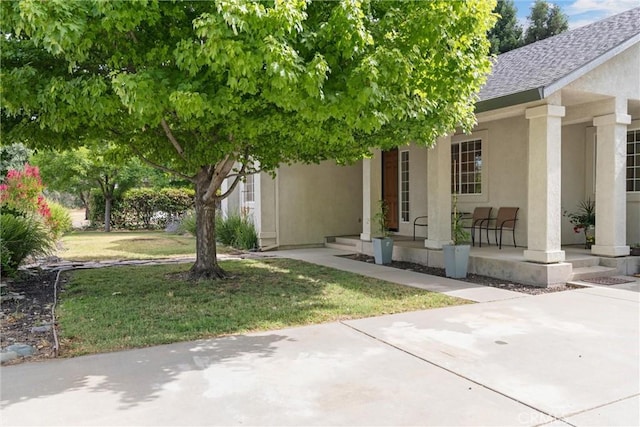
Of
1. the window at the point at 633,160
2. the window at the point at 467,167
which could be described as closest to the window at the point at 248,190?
the window at the point at 467,167

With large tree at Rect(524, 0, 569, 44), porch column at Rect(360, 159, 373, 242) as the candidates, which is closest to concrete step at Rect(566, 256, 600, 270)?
porch column at Rect(360, 159, 373, 242)

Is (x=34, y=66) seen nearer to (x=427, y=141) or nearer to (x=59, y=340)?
(x=59, y=340)

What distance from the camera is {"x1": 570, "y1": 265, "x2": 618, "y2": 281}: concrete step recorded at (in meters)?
8.05

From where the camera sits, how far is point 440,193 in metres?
9.70

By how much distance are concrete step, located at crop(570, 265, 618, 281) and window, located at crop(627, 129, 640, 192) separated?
7.36 feet

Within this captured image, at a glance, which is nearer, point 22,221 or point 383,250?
point 22,221

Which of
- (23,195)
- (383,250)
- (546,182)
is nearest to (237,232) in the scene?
(383,250)

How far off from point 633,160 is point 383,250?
17.1 feet

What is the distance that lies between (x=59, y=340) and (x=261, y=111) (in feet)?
10.3

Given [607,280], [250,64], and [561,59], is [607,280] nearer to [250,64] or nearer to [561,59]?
[561,59]

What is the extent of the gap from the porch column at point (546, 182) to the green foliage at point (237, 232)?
7.47 metres

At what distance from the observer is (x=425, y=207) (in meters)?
12.6

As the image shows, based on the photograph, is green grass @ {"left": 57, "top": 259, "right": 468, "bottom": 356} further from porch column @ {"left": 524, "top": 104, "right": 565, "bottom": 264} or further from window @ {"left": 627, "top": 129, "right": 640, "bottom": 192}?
window @ {"left": 627, "top": 129, "right": 640, "bottom": 192}

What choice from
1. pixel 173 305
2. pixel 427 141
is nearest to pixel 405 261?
pixel 427 141
